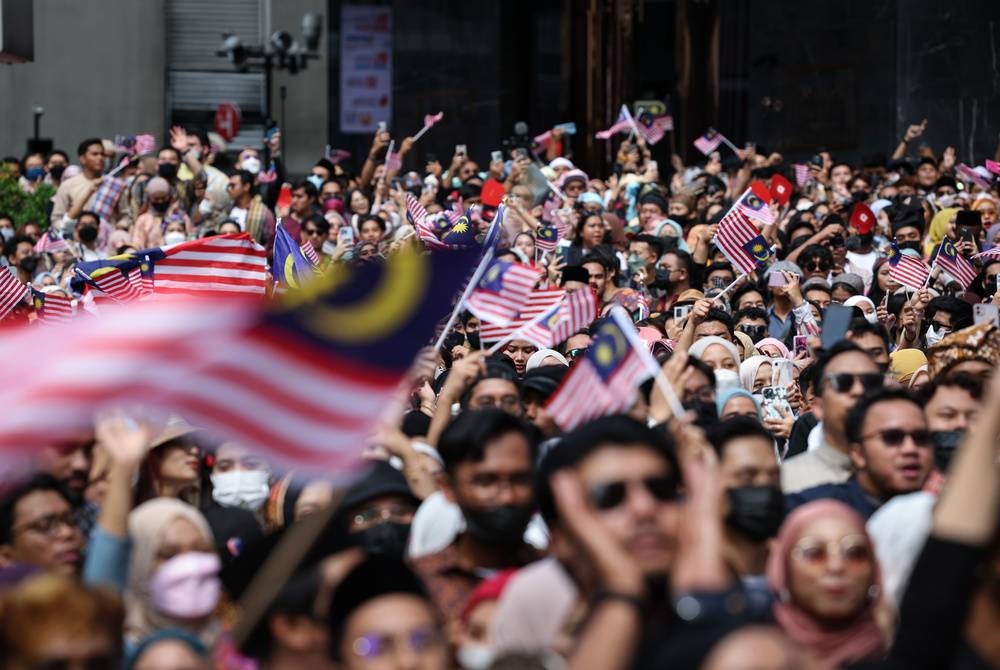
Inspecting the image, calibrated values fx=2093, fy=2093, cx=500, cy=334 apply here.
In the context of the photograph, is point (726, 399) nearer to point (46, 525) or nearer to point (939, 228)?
point (46, 525)

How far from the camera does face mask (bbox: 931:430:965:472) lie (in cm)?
677

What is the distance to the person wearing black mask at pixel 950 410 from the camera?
22.5 ft

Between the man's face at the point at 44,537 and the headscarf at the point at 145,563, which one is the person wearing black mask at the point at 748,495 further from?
the man's face at the point at 44,537

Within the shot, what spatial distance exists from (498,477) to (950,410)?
2.10 meters

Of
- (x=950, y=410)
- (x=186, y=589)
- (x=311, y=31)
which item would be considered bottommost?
(x=186, y=589)

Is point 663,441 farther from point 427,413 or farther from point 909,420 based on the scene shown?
point 427,413

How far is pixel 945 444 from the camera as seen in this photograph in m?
6.88

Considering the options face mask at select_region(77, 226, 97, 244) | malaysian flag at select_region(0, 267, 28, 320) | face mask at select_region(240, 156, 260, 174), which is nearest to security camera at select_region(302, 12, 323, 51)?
face mask at select_region(240, 156, 260, 174)

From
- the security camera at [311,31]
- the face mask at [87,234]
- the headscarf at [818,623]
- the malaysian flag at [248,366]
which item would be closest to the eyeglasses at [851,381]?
the headscarf at [818,623]

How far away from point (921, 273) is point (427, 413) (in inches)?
187

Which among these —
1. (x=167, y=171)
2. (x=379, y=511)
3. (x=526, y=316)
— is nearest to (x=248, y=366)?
(x=379, y=511)

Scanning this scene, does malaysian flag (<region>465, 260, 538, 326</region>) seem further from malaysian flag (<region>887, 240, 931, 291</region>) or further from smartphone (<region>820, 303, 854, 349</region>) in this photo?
malaysian flag (<region>887, 240, 931, 291</region>)

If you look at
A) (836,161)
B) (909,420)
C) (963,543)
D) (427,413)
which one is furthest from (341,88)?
(963,543)

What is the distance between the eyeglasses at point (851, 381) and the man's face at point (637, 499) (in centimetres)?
253
